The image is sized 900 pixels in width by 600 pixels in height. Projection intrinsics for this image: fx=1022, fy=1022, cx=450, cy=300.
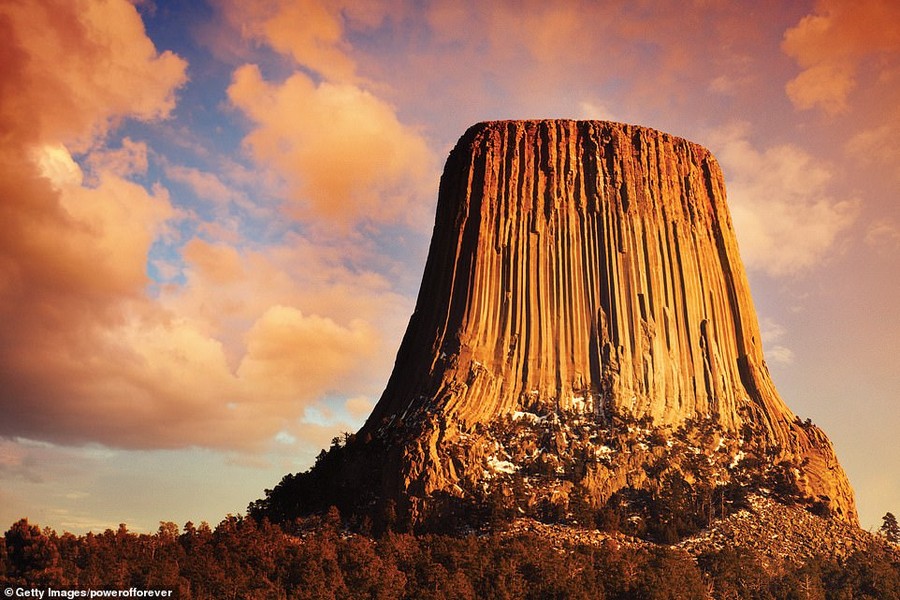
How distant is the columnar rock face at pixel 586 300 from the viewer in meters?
65.8

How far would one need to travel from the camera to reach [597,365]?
222 ft

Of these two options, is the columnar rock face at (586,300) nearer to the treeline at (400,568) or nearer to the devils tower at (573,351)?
the devils tower at (573,351)

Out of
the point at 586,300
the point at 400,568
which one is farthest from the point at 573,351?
the point at 400,568

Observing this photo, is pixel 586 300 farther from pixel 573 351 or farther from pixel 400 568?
pixel 400 568

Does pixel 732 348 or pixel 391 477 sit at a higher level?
pixel 732 348

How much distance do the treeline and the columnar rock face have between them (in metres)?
9.21

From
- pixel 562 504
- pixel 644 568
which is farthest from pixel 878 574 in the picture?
pixel 562 504

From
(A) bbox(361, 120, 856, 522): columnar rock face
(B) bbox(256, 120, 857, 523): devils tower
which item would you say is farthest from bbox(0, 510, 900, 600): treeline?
(A) bbox(361, 120, 856, 522): columnar rock face

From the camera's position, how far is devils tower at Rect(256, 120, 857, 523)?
61.3 m

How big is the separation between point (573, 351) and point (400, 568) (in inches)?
900

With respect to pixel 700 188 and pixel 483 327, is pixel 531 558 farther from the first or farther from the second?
pixel 700 188

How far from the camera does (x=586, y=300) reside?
6975 cm

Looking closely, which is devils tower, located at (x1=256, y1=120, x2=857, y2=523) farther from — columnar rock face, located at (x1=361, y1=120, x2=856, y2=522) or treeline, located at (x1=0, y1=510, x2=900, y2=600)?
treeline, located at (x1=0, y1=510, x2=900, y2=600)

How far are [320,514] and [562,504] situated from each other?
1476cm
